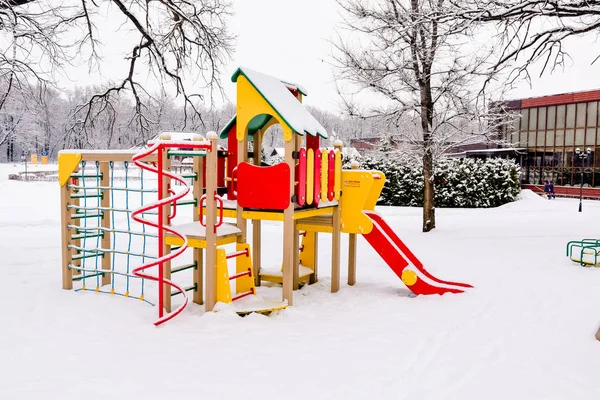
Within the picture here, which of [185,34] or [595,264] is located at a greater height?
[185,34]

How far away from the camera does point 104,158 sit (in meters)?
6.72

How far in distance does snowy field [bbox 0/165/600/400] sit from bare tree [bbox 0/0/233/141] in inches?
160

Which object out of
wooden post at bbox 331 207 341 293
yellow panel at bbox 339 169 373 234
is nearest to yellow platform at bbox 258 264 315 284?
wooden post at bbox 331 207 341 293

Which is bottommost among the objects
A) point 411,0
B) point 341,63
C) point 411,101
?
point 411,101

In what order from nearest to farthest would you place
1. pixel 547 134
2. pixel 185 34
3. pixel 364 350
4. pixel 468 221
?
pixel 364 350 < pixel 185 34 < pixel 468 221 < pixel 547 134

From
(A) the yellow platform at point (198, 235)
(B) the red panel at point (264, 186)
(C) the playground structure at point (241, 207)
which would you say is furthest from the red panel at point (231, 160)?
(A) the yellow platform at point (198, 235)

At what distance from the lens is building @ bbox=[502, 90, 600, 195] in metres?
33.9

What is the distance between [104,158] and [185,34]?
6000 mm

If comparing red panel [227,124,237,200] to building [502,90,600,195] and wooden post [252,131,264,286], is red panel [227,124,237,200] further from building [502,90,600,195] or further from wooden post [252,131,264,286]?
building [502,90,600,195]

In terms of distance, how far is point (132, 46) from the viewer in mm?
11609

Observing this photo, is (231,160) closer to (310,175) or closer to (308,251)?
(310,175)

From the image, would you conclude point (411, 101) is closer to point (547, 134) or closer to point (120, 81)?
point (120, 81)

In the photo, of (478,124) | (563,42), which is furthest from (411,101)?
(563,42)

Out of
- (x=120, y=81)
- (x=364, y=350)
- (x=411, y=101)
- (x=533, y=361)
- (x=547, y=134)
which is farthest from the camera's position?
(x=547, y=134)
